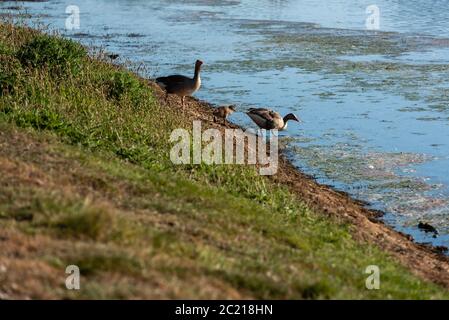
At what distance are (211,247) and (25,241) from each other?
1.96 meters

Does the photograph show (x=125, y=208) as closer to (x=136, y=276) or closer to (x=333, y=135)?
(x=136, y=276)

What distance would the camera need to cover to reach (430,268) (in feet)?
40.4

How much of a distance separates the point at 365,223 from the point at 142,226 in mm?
6553

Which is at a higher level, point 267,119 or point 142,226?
point 142,226

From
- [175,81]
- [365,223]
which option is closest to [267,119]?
[175,81]

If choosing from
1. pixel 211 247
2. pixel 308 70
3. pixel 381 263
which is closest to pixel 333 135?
pixel 308 70

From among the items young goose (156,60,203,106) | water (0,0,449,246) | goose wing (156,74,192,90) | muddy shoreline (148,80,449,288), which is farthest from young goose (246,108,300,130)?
goose wing (156,74,192,90)

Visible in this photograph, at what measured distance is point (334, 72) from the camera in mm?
30109

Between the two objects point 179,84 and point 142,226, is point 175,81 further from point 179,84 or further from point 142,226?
point 142,226

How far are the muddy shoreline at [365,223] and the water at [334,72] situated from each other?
419 mm

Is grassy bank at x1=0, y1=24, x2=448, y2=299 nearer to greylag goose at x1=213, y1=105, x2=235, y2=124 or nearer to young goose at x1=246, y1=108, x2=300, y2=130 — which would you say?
young goose at x1=246, y1=108, x2=300, y2=130

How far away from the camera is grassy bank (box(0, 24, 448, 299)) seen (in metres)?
7.45
